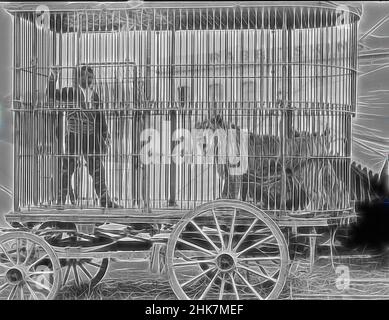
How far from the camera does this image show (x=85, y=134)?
→ 7.83m

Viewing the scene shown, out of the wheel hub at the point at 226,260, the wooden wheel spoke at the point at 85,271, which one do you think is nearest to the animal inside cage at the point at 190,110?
the wheel hub at the point at 226,260

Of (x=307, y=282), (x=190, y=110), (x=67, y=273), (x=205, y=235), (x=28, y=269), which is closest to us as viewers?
(x=205, y=235)

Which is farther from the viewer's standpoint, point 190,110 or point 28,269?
point 28,269

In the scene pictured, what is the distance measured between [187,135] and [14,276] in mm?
2247

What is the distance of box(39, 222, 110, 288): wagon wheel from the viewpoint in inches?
314

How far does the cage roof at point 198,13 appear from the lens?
770 cm

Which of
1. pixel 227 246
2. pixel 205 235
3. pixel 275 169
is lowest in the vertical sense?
pixel 227 246

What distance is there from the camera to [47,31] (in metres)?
8.13

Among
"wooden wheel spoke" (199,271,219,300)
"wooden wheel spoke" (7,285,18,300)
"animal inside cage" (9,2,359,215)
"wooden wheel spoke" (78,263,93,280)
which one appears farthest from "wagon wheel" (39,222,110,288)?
"wooden wheel spoke" (199,271,219,300)

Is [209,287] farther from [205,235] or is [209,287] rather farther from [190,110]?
[190,110]

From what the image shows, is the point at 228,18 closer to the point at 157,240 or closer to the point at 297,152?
the point at 297,152

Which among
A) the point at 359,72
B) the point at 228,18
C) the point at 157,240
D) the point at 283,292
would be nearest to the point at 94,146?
the point at 157,240

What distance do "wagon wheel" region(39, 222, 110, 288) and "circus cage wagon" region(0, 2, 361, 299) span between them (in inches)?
0.9

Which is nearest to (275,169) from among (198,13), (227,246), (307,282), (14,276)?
(227,246)
